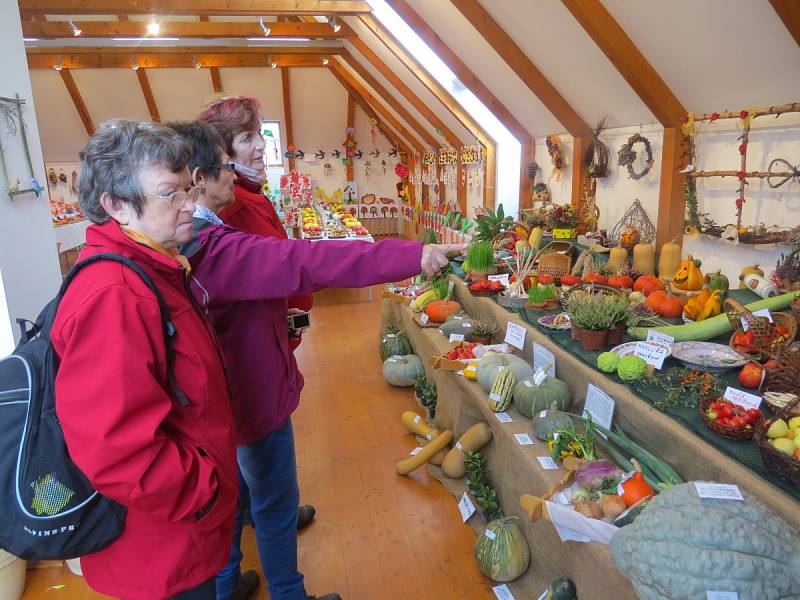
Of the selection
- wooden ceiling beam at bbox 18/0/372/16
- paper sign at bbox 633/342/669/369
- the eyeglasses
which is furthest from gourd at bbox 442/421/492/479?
wooden ceiling beam at bbox 18/0/372/16

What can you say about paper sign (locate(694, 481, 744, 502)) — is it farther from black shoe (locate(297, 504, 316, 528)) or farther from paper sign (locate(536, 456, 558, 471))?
black shoe (locate(297, 504, 316, 528))

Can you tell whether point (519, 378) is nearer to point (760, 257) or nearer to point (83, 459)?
point (760, 257)

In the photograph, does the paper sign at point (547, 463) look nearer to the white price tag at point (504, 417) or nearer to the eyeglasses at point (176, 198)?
the white price tag at point (504, 417)

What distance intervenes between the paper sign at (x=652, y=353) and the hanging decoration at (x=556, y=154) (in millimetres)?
2999

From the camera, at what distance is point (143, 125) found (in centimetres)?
105

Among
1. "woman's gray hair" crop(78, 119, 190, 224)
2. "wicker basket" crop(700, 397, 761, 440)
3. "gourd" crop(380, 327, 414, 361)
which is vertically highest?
"woman's gray hair" crop(78, 119, 190, 224)

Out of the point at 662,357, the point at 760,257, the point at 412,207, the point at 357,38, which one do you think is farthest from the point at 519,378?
the point at 412,207

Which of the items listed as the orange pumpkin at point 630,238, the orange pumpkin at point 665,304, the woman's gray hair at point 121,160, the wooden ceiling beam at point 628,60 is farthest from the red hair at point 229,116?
the orange pumpkin at point 630,238

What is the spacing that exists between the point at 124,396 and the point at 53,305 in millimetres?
264

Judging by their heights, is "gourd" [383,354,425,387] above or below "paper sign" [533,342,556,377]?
below

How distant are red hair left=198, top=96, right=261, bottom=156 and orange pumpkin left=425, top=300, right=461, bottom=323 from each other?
195cm

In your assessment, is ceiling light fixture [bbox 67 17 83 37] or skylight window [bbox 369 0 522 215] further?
ceiling light fixture [bbox 67 17 83 37]

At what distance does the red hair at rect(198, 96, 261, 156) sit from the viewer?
1.55 meters

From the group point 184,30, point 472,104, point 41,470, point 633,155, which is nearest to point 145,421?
point 41,470
